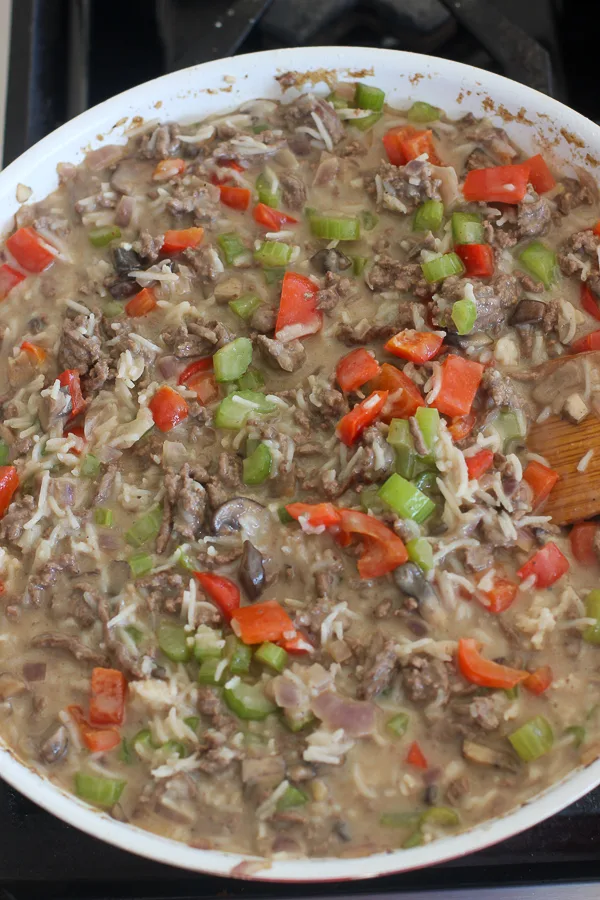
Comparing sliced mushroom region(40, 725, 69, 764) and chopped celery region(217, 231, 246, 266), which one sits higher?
chopped celery region(217, 231, 246, 266)

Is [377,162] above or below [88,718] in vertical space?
above

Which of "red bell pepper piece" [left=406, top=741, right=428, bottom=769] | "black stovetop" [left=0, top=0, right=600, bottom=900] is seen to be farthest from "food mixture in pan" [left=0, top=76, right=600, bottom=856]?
"black stovetop" [left=0, top=0, right=600, bottom=900]

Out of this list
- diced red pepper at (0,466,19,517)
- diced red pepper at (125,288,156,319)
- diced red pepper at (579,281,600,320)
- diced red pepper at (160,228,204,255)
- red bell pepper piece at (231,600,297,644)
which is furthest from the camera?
diced red pepper at (160,228,204,255)

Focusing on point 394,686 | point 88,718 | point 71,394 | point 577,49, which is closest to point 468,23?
point 577,49

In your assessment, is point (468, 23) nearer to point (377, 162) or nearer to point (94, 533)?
point (377, 162)

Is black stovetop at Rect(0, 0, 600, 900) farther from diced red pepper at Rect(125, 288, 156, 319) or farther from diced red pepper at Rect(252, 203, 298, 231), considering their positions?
diced red pepper at Rect(125, 288, 156, 319)

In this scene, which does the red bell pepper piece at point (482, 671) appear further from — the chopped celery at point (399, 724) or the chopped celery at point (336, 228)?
the chopped celery at point (336, 228)

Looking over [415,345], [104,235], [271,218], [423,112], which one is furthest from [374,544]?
[423,112]
